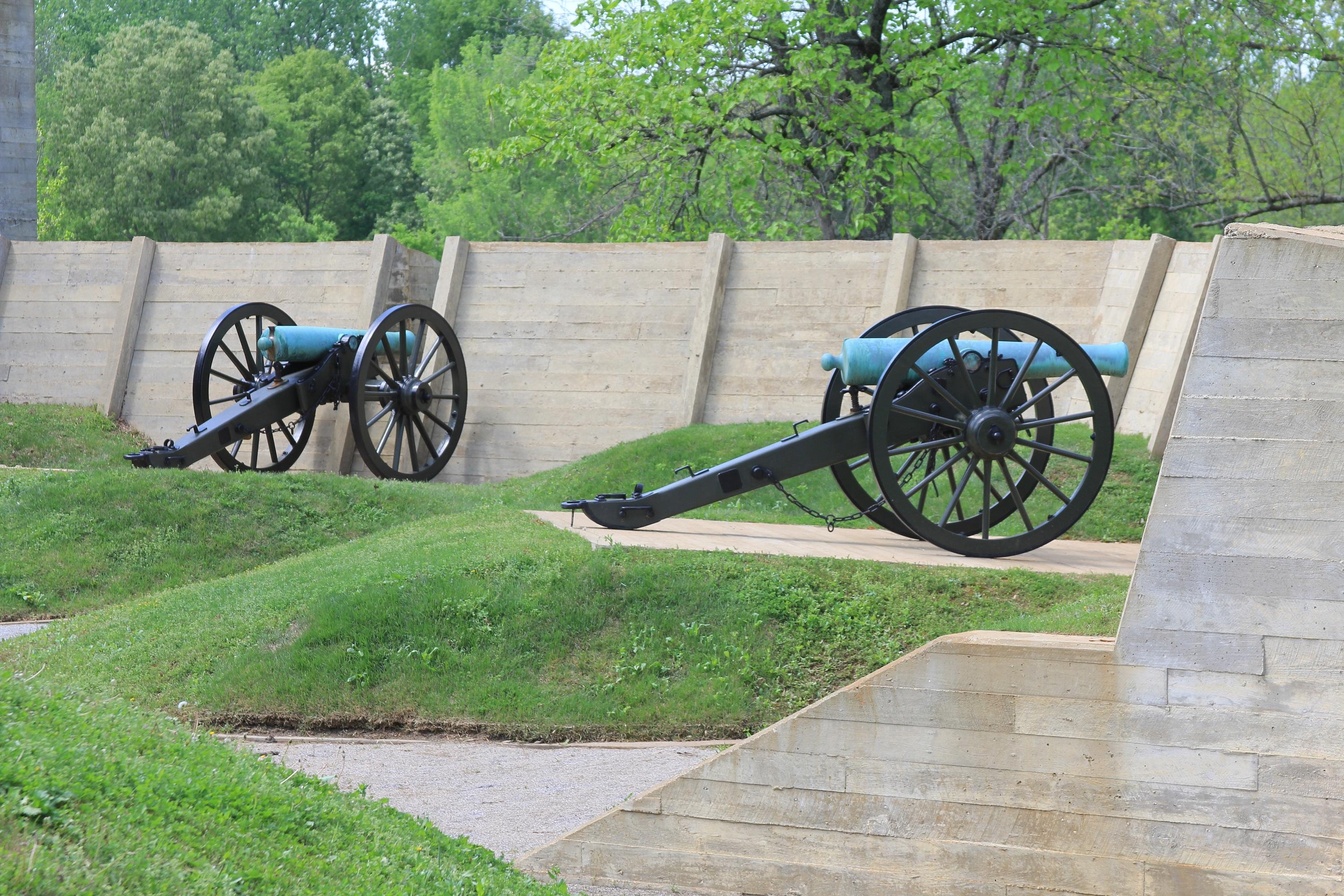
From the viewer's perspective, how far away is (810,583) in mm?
7074

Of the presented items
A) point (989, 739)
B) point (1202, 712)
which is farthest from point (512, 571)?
point (1202, 712)

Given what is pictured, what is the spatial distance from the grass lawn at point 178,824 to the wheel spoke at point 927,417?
351 cm

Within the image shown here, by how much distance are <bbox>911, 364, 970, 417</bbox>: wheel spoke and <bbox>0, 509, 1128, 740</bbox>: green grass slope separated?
0.87 meters

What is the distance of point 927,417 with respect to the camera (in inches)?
285

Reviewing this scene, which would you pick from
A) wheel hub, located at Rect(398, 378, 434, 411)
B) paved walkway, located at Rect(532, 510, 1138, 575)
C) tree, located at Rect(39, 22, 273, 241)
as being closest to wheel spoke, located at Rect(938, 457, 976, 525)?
paved walkway, located at Rect(532, 510, 1138, 575)

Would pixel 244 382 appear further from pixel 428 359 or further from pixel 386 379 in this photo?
pixel 428 359

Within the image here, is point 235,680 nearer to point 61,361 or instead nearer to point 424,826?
point 424,826

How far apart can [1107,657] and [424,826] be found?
7.91 feet

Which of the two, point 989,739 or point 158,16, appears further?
point 158,16

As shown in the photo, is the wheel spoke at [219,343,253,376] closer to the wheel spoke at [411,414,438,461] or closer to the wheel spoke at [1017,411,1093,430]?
the wheel spoke at [411,414,438,461]

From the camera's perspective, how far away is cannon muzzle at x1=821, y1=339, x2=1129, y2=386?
7.48 metres

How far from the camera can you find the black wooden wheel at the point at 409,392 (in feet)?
39.0

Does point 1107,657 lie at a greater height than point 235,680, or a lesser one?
greater

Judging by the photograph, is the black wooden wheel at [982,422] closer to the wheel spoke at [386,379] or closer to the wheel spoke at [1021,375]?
the wheel spoke at [1021,375]
